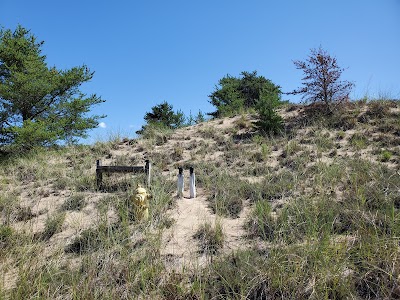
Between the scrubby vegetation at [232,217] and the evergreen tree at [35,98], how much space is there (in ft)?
10.1

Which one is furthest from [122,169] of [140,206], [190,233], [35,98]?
[35,98]

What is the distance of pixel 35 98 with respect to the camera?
16.5m

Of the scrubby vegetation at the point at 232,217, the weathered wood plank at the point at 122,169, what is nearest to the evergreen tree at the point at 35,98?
the scrubby vegetation at the point at 232,217

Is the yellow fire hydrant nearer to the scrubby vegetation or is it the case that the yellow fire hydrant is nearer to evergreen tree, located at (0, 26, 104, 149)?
the scrubby vegetation

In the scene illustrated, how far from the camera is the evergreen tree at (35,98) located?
49.7 feet

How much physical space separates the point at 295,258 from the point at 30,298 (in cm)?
284

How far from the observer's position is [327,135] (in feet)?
33.7

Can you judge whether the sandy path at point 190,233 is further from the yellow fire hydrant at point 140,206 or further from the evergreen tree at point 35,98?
the evergreen tree at point 35,98

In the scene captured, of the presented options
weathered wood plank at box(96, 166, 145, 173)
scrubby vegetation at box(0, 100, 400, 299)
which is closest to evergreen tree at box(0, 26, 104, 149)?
scrubby vegetation at box(0, 100, 400, 299)

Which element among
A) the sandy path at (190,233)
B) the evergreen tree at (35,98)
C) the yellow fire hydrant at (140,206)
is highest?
the evergreen tree at (35,98)

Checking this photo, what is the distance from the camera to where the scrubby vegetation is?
348cm

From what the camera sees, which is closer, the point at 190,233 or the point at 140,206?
the point at 190,233

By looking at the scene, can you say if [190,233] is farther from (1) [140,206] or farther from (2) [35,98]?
(2) [35,98]

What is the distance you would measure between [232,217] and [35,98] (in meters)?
14.5
